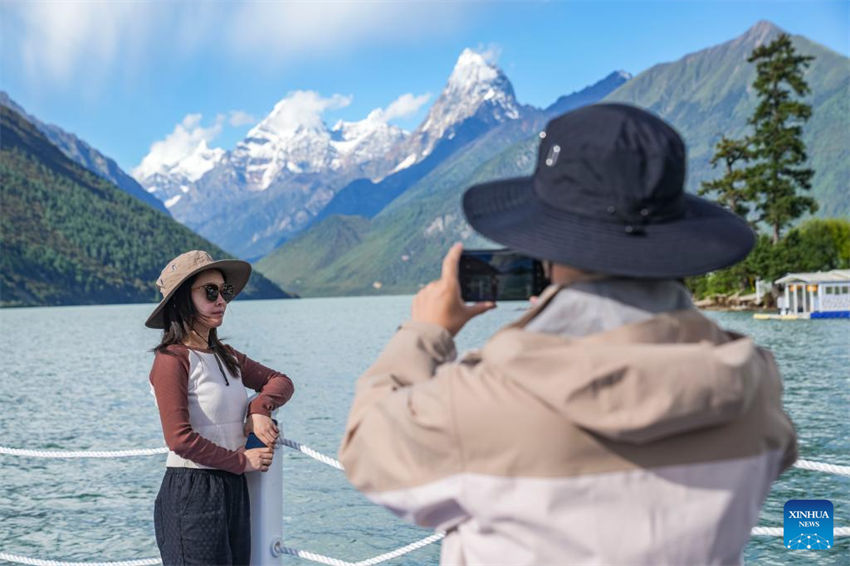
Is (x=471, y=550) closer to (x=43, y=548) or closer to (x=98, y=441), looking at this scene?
(x=43, y=548)

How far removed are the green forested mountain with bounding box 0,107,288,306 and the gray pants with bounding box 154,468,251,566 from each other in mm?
163327

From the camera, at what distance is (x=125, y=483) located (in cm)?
1644

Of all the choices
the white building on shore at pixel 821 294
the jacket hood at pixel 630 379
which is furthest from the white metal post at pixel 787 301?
the jacket hood at pixel 630 379

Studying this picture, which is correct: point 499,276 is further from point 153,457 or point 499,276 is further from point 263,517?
point 153,457

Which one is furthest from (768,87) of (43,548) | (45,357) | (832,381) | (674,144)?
(674,144)

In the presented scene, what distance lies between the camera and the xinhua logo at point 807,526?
3.50 m

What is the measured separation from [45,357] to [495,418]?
2241 inches

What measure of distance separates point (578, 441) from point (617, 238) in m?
0.33

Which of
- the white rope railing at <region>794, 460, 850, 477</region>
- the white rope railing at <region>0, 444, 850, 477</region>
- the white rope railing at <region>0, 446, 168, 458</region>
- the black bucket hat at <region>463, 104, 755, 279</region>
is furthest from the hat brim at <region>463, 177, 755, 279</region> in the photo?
the white rope railing at <region>0, 446, 168, 458</region>

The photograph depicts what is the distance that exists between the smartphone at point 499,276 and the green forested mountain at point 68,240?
164972 millimetres

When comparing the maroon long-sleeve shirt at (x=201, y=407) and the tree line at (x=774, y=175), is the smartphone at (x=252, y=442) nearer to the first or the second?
the maroon long-sleeve shirt at (x=201, y=407)

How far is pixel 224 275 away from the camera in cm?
341

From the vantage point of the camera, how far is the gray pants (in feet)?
9.57

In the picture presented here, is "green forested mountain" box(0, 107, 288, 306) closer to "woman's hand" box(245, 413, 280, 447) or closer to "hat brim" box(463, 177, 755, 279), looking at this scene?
"woman's hand" box(245, 413, 280, 447)
